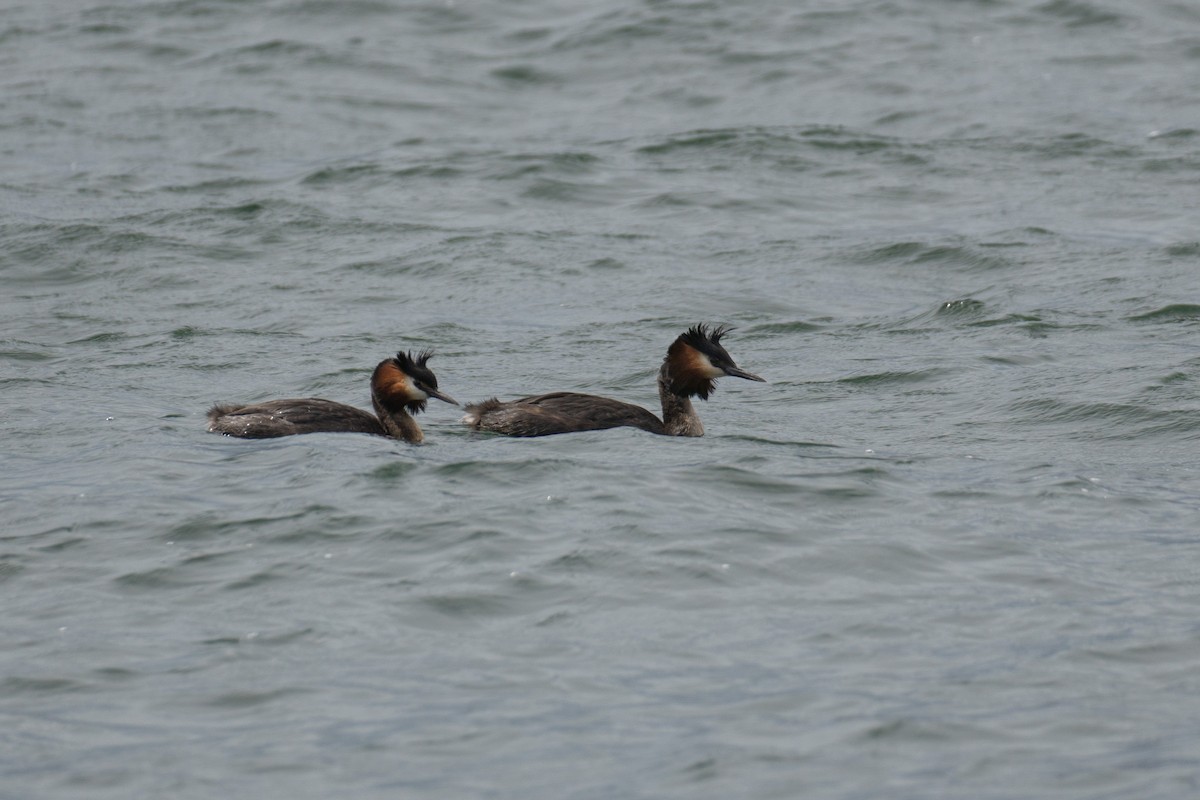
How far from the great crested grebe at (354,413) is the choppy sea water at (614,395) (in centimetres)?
19

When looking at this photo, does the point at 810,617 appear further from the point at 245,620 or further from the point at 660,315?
the point at 660,315

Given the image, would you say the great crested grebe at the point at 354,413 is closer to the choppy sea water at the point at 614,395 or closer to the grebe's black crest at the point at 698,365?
the choppy sea water at the point at 614,395

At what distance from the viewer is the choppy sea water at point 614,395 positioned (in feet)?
24.6

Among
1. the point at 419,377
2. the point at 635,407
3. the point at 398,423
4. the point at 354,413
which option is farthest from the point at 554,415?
the point at 354,413

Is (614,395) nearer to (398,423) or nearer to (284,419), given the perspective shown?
(398,423)

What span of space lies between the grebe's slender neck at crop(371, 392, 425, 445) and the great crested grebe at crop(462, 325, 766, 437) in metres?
0.39

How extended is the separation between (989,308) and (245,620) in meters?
8.90

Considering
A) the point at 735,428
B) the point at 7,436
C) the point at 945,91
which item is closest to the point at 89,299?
the point at 7,436

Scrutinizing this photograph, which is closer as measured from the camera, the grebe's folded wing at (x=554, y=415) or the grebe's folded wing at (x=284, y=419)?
Answer: the grebe's folded wing at (x=284, y=419)

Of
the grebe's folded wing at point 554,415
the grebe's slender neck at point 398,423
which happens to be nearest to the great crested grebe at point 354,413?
the grebe's slender neck at point 398,423

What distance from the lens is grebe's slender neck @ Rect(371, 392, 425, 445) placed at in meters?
12.0

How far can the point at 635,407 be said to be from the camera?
1235cm

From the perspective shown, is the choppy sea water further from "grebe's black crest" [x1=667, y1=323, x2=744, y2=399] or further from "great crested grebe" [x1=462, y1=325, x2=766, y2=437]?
"grebe's black crest" [x1=667, y1=323, x2=744, y2=399]

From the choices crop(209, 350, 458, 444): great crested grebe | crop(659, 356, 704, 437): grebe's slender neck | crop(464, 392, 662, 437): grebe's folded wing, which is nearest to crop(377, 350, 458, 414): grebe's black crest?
crop(209, 350, 458, 444): great crested grebe
